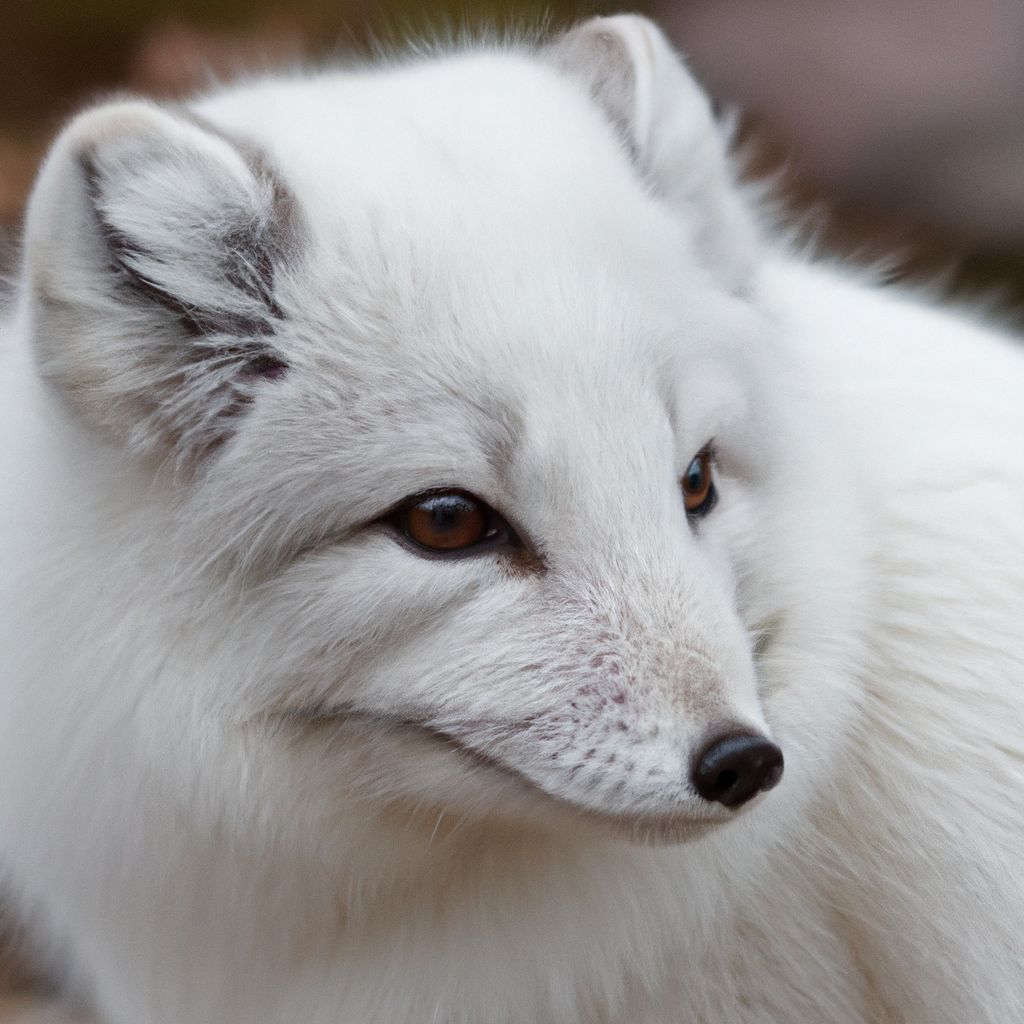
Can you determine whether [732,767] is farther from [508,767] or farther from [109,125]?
[109,125]

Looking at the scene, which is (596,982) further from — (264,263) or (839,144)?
(839,144)

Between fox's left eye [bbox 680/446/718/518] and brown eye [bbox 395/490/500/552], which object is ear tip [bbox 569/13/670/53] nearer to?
fox's left eye [bbox 680/446/718/518]

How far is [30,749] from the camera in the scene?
5.23 ft

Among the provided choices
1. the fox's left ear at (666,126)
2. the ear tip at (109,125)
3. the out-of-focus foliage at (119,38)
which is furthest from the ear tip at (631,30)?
the out-of-focus foliage at (119,38)

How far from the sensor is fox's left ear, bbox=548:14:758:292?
5.62 ft

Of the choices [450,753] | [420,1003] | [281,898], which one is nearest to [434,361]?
[450,753]

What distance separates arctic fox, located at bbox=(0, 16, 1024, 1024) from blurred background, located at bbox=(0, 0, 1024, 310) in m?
2.26

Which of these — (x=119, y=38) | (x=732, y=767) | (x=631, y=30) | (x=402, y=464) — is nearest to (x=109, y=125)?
(x=402, y=464)

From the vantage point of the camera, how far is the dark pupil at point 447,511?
1.40 metres

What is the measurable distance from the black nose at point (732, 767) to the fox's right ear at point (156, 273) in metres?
0.62

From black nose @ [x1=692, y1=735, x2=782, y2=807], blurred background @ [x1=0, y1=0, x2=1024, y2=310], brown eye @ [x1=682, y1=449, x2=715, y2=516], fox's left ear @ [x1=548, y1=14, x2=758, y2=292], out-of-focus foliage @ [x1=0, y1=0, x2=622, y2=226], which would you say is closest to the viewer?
black nose @ [x1=692, y1=735, x2=782, y2=807]

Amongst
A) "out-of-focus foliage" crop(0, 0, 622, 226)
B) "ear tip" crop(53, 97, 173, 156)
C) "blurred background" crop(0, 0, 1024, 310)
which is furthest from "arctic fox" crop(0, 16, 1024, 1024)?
"out-of-focus foliage" crop(0, 0, 622, 226)

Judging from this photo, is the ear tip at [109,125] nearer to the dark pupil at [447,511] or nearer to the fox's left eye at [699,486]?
the dark pupil at [447,511]

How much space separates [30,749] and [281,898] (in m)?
0.35
